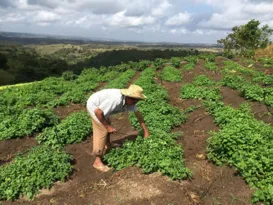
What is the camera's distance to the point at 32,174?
5.17 metres

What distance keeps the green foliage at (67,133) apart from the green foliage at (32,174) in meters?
1.10

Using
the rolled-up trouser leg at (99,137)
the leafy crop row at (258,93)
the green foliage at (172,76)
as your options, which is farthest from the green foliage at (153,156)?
the green foliage at (172,76)

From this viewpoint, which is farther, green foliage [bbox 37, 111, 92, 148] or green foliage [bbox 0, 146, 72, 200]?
green foliage [bbox 37, 111, 92, 148]

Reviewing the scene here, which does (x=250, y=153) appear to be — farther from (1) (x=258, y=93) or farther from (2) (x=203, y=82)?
(2) (x=203, y=82)

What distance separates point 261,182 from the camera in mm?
4836

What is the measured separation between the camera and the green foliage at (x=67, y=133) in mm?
6855

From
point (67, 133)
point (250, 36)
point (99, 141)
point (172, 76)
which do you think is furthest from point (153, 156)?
point (250, 36)

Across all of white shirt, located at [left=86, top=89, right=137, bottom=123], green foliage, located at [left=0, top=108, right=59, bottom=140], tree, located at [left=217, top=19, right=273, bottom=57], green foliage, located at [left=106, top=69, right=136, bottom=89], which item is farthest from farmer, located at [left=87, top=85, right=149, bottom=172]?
tree, located at [left=217, top=19, right=273, bottom=57]

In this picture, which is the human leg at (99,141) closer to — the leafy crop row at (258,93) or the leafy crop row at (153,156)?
the leafy crop row at (153,156)

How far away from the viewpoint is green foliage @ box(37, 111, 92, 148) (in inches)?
270

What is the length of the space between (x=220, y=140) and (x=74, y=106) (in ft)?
21.5

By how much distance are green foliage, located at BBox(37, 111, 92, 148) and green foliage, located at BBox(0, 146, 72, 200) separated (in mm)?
1102

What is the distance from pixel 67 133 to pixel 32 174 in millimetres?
1991

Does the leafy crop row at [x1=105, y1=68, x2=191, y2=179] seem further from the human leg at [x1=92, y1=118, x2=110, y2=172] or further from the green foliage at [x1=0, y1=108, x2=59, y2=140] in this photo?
the green foliage at [x1=0, y1=108, x2=59, y2=140]
